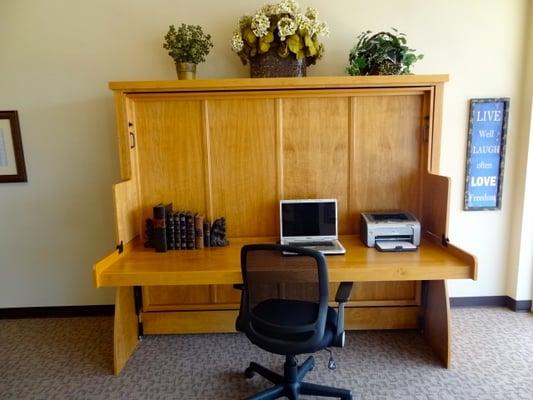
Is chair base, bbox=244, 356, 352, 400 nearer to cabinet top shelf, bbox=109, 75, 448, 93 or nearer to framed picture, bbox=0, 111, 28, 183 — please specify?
cabinet top shelf, bbox=109, 75, 448, 93

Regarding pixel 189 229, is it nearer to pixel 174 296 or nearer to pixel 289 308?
pixel 174 296

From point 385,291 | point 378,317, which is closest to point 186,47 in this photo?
point 385,291

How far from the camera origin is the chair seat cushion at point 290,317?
160 centimetres

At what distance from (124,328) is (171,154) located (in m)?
1.21

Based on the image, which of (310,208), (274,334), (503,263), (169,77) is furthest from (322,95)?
(503,263)

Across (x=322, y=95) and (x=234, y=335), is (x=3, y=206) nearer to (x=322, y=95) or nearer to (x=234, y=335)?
(x=234, y=335)

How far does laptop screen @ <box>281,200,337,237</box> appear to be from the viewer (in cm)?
229

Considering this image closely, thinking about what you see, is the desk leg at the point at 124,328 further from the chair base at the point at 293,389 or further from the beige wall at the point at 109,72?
the chair base at the point at 293,389

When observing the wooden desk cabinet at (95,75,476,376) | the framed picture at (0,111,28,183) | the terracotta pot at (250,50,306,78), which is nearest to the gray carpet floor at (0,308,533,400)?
the wooden desk cabinet at (95,75,476,376)

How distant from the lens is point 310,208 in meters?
2.29

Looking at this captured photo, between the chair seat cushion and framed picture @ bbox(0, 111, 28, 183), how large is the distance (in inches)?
86.9

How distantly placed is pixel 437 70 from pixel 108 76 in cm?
247

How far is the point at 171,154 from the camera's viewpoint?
2367mm

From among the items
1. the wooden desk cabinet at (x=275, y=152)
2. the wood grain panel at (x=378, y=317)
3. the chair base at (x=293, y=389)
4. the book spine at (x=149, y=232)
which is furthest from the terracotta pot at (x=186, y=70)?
the wood grain panel at (x=378, y=317)
